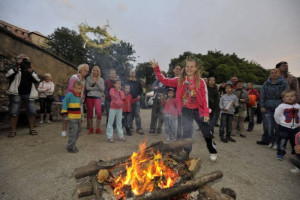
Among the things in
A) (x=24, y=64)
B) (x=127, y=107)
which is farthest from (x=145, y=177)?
(x=24, y=64)

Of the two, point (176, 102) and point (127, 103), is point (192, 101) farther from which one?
point (127, 103)

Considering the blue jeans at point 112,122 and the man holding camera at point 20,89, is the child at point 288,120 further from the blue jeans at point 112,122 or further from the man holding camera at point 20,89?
the man holding camera at point 20,89

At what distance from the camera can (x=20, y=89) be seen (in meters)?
4.79

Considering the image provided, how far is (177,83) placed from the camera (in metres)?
3.93

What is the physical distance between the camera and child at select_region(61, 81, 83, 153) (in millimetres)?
3826

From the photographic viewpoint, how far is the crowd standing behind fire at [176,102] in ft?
11.9

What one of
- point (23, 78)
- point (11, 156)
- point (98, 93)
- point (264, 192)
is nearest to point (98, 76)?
point (98, 93)

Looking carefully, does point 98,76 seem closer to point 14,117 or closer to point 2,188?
point 14,117

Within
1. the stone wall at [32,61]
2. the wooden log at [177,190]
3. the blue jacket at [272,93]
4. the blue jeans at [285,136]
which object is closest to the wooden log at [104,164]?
the wooden log at [177,190]

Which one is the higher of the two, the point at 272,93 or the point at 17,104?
the point at 272,93

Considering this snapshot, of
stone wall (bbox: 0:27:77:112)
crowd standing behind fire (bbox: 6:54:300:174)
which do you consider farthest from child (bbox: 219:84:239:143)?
stone wall (bbox: 0:27:77:112)

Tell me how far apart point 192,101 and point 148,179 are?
6.82 feet

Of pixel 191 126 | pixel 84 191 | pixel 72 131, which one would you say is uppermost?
pixel 191 126

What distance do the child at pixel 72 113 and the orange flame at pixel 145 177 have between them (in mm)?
2152
